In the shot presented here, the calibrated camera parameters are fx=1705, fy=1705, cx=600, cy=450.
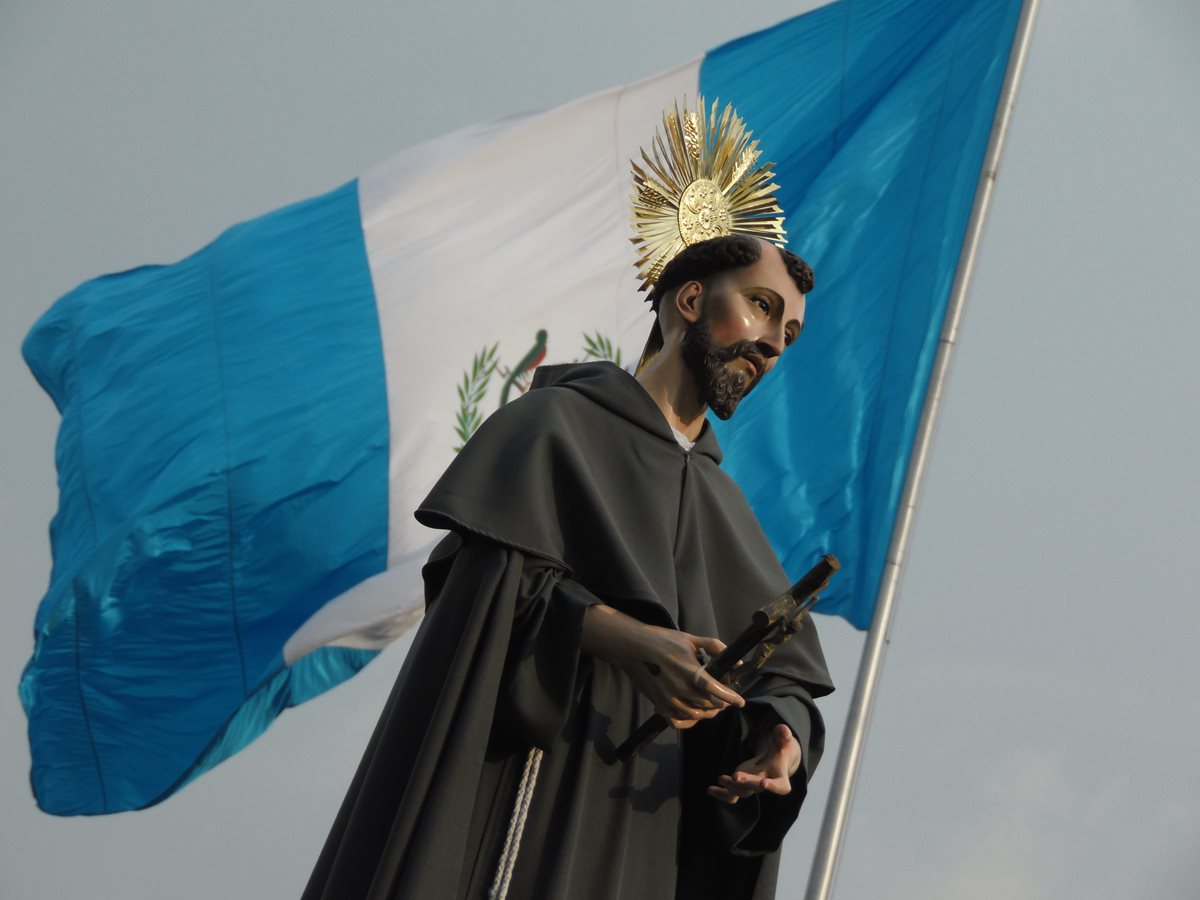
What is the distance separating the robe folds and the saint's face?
216 mm

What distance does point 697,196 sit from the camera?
16.1ft

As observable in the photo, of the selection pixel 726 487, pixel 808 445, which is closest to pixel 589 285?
pixel 808 445

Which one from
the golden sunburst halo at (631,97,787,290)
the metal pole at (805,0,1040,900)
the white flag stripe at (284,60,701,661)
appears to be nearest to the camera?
the golden sunburst halo at (631,97,787,290)

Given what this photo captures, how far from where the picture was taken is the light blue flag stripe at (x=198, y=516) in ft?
29.0

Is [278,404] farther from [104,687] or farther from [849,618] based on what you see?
[849,618]

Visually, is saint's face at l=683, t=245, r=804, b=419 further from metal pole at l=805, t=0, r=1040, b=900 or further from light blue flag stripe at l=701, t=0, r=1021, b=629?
light blue flag stripe at l=701, t=0, r=1021, b=629

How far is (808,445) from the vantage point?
8.44 meters

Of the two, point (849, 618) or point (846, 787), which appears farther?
point (849, 618)

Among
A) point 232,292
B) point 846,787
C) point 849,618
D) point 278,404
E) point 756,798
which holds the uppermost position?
point 232,292

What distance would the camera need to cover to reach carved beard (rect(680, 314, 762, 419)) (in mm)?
4234

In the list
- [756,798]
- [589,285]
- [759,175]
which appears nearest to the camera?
[756,798]

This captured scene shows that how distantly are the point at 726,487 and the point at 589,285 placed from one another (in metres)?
5.26

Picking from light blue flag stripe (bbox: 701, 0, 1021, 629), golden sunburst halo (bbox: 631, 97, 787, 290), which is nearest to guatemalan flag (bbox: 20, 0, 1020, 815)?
light blue flag stripe (bbox: 701, 0, 1021, 629)

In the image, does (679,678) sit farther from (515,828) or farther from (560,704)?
(515,828)
